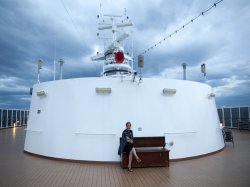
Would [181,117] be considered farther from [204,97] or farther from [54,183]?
[54,183]

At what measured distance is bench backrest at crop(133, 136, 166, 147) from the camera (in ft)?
21.5

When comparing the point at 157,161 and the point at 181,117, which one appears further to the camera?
the point at 181,117

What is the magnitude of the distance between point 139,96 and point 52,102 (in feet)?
10.3

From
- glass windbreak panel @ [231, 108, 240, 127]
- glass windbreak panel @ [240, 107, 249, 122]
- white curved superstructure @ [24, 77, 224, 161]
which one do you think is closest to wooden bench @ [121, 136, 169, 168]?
white curved superstructure @ [24, 77, 224, 161]

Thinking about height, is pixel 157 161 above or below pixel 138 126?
below

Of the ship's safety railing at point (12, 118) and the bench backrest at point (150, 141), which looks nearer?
the bench backrest at point (150, 141)

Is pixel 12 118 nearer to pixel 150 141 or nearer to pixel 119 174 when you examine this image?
pixel 150 141

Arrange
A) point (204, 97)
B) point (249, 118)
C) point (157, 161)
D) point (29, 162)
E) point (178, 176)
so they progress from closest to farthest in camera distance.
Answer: point (178, 176), point (157, 161), point (29, 162), point (204, 97), point (249, 118)

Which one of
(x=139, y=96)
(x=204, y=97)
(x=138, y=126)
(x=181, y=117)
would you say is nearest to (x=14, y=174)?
(x=138, y=126)

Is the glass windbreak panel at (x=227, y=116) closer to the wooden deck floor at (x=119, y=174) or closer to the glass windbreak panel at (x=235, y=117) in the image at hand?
the glass windbreak panel at (x=235, y=117)

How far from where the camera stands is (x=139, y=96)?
23.2 ft

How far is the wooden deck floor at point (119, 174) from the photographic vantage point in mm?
4867

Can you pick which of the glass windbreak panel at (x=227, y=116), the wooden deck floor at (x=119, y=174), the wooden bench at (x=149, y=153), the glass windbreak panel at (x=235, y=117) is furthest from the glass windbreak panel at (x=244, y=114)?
the wooden bench at (x=149, y=153)

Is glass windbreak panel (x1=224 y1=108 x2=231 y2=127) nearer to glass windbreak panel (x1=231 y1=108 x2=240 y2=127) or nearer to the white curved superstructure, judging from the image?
glass windbreak panel (x1=231 y1=108 x2=240 y2=127)
